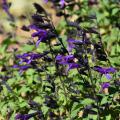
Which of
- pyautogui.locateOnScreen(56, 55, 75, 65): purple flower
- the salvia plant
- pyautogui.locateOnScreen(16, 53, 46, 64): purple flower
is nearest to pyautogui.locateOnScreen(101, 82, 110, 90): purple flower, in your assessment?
the salvia plant

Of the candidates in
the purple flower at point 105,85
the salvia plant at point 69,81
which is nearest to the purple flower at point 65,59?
the salvia plant at point 69,81

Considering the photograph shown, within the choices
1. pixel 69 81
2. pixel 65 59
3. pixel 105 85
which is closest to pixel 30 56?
pixel 69 81

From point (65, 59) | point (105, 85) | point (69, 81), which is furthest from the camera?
point (69, 81)

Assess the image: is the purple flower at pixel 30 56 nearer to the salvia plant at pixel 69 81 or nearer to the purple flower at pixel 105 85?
the salvia plant at pixel 69 81

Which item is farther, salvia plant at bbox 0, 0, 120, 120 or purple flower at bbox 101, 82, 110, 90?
purple flower at bbox 101, 82, 110, 90

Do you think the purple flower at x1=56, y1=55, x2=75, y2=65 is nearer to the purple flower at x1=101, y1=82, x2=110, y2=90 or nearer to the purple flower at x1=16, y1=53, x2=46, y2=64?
the purple flower at x1=16, y1=53, x2=46, y2=64

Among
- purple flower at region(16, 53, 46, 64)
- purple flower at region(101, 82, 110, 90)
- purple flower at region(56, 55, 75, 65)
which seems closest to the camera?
purple flower at region(56, 55, 75, 65)

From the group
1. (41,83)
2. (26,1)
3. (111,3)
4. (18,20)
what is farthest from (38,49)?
(26,1)

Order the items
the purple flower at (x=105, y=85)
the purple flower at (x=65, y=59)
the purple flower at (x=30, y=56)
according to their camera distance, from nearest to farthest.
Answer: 1. the purple flower at (x=65, y=59)
2. the purple flower at (x=105, y=85)
3. the purple flower at (x=30, y=56)

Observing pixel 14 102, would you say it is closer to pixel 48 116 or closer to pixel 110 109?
pixel 48 116

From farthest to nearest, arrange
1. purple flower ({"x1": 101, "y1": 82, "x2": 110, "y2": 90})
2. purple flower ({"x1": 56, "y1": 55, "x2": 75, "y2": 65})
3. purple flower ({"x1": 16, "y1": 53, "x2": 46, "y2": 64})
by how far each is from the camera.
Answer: purple flower ({"x1": 16, "y1": 53, "x2": 46, "y2": 64}) < purple flower ({"x1": 101, "y1": 82, "x2": 110, "y2": 90}) < purple flower ({"x1": 56, "y1": 55, "x2": 75, "y2": 65})

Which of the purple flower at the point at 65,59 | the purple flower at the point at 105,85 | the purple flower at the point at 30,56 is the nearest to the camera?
the purple flower at the point at 65,59

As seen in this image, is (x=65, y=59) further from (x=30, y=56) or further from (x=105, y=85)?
(x=30, y=56)
